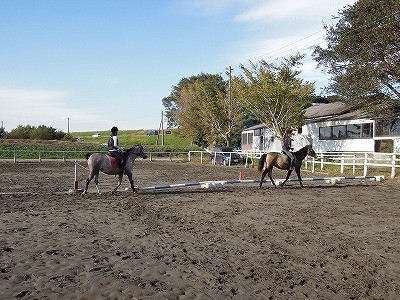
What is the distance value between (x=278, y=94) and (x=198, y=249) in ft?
97.0

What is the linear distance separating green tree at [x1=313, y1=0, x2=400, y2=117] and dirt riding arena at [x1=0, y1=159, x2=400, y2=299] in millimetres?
15325

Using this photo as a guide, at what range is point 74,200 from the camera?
470 inches

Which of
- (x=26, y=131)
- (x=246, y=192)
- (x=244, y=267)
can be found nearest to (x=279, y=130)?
(x=246, y=192)

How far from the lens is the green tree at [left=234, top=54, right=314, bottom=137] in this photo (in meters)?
34.5

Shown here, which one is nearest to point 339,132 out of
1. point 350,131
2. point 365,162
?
point 350,131

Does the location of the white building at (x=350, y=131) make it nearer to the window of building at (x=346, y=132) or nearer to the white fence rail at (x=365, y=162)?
the window of building at (x=346, y=132)

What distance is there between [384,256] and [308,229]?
2.02 meters

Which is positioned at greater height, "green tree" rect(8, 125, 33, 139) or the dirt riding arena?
"green tree" rect(8, 125, 33, 139)

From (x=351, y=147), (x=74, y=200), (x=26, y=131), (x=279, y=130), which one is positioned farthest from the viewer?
(x=26, y=131)

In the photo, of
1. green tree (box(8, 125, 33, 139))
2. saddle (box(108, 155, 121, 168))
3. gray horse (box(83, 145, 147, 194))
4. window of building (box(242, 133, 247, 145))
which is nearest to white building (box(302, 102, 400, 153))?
window of building (box(242, 133, 247, 145))

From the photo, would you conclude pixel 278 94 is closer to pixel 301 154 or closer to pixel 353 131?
pixel 353 131

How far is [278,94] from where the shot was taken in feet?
113

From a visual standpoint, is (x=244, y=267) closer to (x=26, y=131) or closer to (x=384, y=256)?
(x=384, y=256)

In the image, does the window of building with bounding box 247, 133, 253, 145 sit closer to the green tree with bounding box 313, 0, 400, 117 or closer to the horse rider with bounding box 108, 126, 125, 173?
the green tree with bounding box 313, 0, 400, 117
